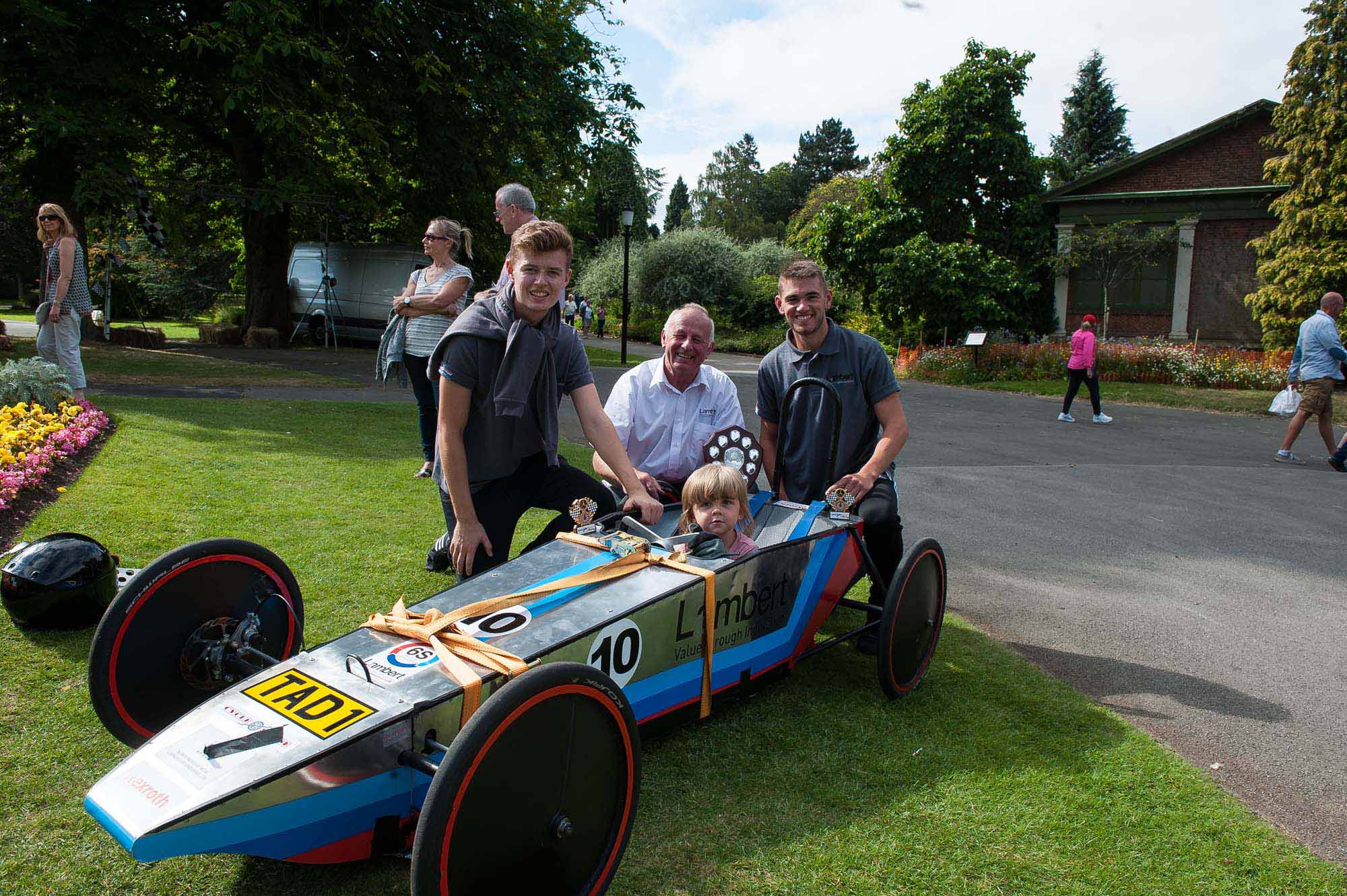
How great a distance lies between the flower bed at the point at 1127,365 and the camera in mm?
19375

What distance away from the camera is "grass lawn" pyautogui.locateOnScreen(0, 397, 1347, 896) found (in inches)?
96.7

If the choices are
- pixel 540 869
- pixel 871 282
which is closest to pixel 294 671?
pixel 540 869

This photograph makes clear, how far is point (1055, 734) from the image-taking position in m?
3.50

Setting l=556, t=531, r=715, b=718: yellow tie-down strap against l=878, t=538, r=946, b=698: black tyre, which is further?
l=878, t=538, r=946, b=698: black tyre

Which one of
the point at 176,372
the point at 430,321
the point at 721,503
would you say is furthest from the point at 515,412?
the point at 176,372

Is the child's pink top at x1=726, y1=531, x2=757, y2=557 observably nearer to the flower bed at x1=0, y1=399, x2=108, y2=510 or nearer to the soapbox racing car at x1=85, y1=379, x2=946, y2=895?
the soapbox racing car at x1=85, y1=379, x2=946, y2=895

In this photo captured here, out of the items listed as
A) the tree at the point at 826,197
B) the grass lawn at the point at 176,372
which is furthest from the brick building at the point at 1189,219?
the tree at the point at 826,197

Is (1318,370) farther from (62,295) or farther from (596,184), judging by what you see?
(596,184)

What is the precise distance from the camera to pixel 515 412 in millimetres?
3443

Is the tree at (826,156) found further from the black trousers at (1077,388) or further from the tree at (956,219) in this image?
the black trousers at (1077,388)

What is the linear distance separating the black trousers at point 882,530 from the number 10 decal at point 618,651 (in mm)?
1531

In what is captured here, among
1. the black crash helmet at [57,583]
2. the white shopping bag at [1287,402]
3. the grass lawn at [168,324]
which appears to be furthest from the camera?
the grass lawn at [168,324]

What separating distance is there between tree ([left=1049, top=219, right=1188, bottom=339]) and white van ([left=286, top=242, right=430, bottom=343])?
17283mm

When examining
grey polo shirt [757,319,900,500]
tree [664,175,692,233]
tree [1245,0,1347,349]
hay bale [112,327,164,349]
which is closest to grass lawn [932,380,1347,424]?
tree [1245,0,1347,349]
